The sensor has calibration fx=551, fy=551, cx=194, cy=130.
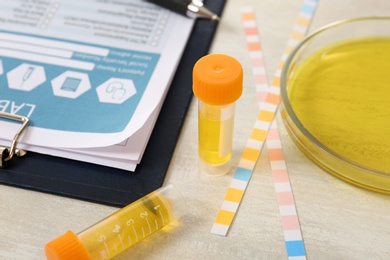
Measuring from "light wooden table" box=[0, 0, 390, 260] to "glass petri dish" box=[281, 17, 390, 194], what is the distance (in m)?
0.02

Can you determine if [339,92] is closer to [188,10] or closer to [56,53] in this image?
[188,10]

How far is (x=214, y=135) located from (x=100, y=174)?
126mm

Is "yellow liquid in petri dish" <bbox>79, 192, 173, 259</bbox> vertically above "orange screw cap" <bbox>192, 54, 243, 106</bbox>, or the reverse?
"orange screw cap" <bbox>192, 54, 243, 106</bbox>

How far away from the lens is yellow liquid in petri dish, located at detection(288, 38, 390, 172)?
0.59 m

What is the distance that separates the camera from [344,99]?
630 mm

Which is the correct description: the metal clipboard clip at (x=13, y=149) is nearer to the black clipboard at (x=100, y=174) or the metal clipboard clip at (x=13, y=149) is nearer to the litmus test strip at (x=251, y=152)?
the black clipboard at (x=100, y=174)

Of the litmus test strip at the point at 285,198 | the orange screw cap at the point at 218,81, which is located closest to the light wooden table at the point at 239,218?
the litmus test strip at the point at 285,198

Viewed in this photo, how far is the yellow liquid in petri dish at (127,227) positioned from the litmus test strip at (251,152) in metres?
0.05

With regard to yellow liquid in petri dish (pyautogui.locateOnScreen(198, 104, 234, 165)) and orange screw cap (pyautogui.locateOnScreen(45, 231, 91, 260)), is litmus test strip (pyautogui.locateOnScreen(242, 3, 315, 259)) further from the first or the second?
orange screw cap (pyautogui.locateOnScreen(45, 231, 91, 260))

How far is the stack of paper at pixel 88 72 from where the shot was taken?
58 centimetres

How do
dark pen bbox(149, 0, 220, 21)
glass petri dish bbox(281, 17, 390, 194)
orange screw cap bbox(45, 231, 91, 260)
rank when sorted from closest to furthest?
orange screw cap bbox(45, 231, 91, 260), glass petri dish bbox(281, 17, 390, 194), dark pen bbox(149, 0, 220, 21)

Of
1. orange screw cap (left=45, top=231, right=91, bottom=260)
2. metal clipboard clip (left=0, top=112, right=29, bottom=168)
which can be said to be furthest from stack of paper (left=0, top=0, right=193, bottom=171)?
orange screw cap (left=45, top=231, right=91, bottom=260)

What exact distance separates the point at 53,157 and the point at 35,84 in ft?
0.34

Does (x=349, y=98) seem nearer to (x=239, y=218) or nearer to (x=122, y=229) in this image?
(x=239, y=218)
